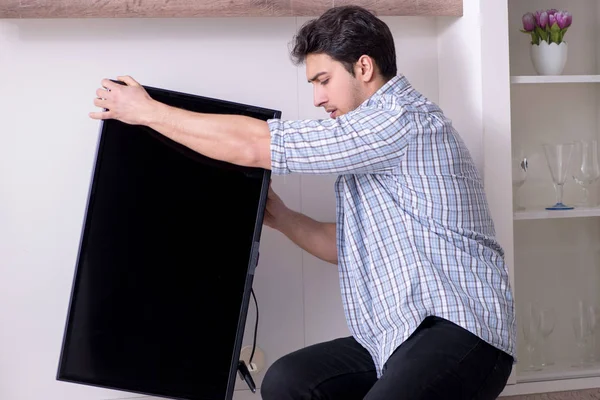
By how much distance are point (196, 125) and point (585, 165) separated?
4.71 feet

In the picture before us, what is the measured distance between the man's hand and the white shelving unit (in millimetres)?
1366

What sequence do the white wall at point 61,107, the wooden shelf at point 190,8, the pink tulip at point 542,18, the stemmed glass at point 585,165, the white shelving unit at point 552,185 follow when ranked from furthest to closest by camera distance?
the white shelving unit at point 552,185
the stemmed glass at point 585,165
the pink tulip at point 542,18
the white wall at point 61,107
the wooden shelf at point 190,8

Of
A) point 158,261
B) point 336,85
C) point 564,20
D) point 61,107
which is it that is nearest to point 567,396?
point 564,20

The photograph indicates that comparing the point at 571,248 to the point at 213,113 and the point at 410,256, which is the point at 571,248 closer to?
the point at 410,256

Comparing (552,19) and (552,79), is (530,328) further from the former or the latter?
(552,19)

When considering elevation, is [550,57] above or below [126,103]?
above

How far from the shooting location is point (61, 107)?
221 cm

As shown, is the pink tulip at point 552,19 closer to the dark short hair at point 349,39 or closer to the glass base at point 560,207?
the glass base at point 560,207

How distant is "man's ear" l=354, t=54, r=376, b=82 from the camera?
6.12 ft

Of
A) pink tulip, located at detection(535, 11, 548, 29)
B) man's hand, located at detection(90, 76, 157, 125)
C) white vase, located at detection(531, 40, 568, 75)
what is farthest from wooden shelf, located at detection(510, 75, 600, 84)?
man's hand, located at detection(90, 76, 157, 125)

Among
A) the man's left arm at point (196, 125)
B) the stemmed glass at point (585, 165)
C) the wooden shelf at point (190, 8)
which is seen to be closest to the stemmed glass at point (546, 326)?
the stemmed glass at point (585, 165)

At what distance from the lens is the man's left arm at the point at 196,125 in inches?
68.5

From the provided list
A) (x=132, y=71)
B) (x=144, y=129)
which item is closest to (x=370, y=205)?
(x=144, y=129)

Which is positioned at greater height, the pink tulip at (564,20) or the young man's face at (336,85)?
the pink tulip at (564,20)
